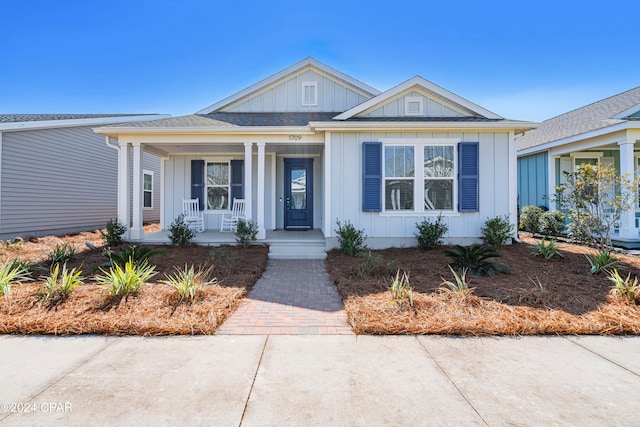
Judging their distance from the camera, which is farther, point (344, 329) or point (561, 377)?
point (344, 329)

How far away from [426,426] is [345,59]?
A: 11182mm

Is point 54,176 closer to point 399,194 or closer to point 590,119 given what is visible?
point 399,194

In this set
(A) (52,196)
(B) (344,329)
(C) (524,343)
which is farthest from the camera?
(A) (52,196)

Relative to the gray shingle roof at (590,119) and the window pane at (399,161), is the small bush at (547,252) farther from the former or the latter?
the gray shingle roof at (590,119)

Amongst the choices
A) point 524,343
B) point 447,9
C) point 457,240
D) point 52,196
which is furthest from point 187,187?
point 524,343

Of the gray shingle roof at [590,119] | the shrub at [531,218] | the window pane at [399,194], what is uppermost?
the gray shingle roof at [590,119]

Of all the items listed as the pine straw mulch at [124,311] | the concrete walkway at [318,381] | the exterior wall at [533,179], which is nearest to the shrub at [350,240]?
the pine straw mulch at [124,311]

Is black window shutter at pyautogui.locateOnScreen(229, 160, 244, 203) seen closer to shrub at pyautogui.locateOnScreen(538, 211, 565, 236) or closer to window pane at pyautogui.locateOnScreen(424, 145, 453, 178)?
window pane at pyautogui.locateOnScreen(424, 145, 453, 178)

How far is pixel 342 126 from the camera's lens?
7.36m

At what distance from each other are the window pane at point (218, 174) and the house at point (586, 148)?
8.83 m

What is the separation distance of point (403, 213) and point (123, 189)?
7150 millimetres

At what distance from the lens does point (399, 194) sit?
7648 millimetres

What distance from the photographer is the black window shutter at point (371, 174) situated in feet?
24.5

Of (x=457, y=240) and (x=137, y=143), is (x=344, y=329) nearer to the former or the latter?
(x=457, y=240)
